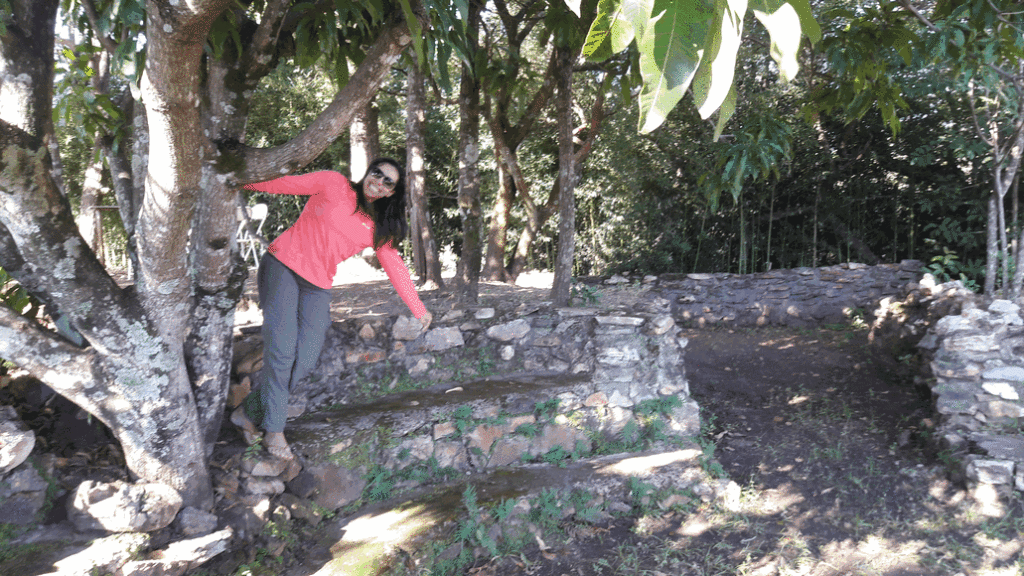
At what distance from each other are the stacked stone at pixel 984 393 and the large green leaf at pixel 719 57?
11.9 feet

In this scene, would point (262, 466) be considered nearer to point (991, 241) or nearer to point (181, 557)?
point (181, 557)

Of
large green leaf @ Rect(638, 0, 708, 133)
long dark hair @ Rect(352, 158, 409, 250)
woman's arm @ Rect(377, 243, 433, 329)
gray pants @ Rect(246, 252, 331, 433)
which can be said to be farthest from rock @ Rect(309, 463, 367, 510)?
large green leaf @ Rect(638, 0, 708, 133)

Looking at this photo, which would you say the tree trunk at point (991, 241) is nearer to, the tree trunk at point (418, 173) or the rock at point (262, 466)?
the tree trunk at point (418, 173)

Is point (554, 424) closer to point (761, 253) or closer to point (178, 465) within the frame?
point (178, 465)

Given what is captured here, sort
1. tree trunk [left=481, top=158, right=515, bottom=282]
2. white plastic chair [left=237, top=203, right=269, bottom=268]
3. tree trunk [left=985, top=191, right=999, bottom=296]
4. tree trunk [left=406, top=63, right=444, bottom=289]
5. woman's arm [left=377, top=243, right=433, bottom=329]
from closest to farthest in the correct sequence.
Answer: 1. woman's arm [left=377, top=243, right=433, bottom=329]
2. tree trunk [left=406, top=63, right=444, bottom=289]
3. tree trunk [left=985, top=191, right=999, bottom=296]
4. white plastic chair [left=237, top=203, right=269, bottom=268]
5. tree trunk [left=481, top=158, right=515, bottom=282]

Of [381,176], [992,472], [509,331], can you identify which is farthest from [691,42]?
[992,472]

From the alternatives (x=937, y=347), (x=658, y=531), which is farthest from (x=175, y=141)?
(x=937, y=347)

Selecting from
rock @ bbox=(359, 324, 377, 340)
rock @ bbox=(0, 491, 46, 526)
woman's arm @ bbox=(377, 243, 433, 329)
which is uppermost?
woman's arm @ bbox=(377, 243, 433, 329)

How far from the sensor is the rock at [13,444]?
7.39 ft

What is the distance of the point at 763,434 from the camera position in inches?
169

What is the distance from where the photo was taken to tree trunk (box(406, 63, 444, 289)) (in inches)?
202

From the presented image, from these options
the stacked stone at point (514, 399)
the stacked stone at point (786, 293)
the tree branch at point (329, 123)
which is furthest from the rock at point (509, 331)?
the stacked stone at point (786, 293)

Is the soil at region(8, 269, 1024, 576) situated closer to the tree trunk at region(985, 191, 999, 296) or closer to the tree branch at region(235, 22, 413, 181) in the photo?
the tree trunk at region(985, 191, 999, 296)

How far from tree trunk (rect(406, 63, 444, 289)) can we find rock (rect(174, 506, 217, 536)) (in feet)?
9.77
